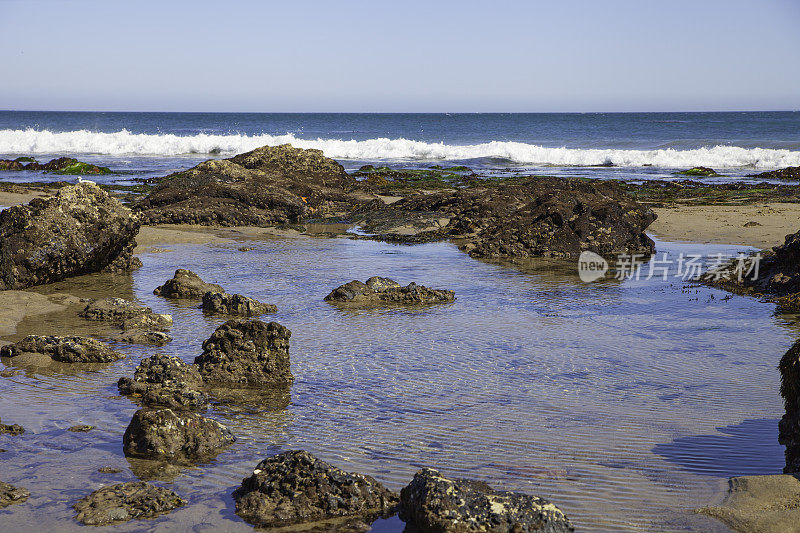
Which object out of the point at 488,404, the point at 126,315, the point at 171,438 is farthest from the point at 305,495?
the point at 126,315

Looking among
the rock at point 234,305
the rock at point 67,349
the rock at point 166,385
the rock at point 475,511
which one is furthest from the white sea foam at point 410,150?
the rock at point 475,511

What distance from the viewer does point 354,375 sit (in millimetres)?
6652

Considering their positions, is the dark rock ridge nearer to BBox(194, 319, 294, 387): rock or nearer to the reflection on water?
the reflection on water

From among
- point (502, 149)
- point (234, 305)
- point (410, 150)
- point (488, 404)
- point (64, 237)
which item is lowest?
point (488, 404)

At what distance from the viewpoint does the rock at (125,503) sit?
3.93 metres

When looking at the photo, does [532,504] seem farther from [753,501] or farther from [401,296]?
[401,296]

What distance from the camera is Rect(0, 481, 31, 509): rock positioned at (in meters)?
4.09

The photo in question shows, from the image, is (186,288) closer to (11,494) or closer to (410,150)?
(11,494)

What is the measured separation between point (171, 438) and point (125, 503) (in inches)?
32.0

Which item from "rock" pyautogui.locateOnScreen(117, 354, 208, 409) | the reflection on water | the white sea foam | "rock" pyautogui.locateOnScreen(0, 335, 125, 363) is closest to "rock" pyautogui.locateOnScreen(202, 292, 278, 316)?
the reflection on water

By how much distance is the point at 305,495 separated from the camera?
4090mm

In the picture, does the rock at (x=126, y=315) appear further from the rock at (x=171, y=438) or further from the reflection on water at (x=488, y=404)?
the rock at (x=171, y=438)

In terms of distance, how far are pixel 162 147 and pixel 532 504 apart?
54.3 meters

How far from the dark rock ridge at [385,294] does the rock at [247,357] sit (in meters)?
3.03
